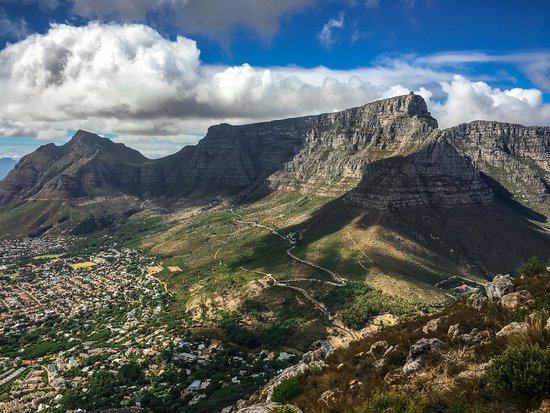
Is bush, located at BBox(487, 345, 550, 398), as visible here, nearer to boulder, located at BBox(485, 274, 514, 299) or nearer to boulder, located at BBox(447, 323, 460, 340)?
boulder, located at BBox(447, 323, 460, 340)

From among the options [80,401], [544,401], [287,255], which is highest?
[544,401]

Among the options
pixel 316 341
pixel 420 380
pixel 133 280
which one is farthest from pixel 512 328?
pixel 133 280

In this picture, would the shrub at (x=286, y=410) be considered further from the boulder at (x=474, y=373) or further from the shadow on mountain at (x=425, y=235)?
the shadow on mountain at (x=425, y=235)

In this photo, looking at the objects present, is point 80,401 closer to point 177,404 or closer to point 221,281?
point 177,404

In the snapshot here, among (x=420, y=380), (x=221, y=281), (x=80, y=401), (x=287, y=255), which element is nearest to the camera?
(x=420, y=380)

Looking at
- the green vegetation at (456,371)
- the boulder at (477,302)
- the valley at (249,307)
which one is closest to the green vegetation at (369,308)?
the valley at (249,307)
